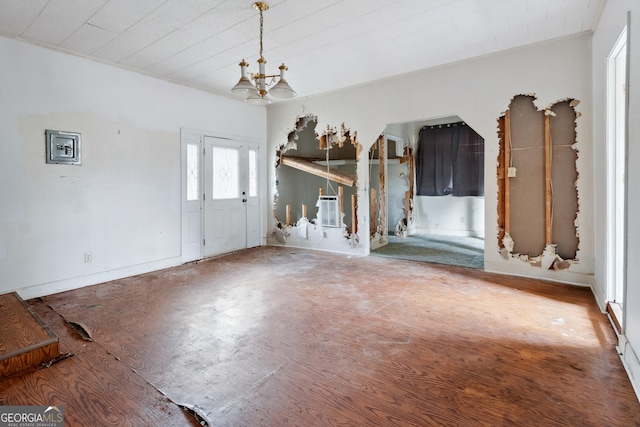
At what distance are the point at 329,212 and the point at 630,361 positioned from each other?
4518mm

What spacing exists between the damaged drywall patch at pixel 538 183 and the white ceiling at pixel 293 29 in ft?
2.94

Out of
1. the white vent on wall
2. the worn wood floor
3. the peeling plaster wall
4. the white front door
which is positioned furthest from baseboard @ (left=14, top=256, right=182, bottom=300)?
the peeling plaster wall

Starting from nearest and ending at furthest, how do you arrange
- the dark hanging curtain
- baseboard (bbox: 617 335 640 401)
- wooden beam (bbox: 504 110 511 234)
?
baseboard (bbox: 617 335 640 401) → wooden beam (bbox: 504 110 511 234) → the dark hanging curtain

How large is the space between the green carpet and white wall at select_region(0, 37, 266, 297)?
3.72 metres

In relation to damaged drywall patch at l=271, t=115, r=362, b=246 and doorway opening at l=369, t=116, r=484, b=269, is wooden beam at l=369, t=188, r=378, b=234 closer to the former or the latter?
doorway opening at l=369, t=116, r=484, b=269

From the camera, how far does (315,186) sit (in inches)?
321

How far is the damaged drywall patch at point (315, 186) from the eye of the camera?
5.88m

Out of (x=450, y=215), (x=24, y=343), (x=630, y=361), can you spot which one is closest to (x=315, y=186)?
(x=450, y=215)

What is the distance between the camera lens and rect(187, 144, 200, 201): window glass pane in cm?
525

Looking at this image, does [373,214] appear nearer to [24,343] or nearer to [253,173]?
[253,173]

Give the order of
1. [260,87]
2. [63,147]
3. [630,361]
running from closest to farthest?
[630,361]
[260,87]
[63,147]

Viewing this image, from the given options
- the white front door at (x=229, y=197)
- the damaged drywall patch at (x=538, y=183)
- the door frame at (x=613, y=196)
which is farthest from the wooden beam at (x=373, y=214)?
the door frame at (x=613, y=196)

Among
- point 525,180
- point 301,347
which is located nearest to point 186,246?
point 301,347


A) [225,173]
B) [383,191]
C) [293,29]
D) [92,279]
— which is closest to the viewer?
[293,29]
